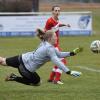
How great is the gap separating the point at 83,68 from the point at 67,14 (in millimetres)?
15646

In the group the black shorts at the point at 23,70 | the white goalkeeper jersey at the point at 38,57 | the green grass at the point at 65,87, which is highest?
the white goalkeeper jersey at the point at 38,57

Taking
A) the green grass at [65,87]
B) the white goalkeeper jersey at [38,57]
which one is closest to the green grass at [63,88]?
the green grass at [65,87]

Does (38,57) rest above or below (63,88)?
above

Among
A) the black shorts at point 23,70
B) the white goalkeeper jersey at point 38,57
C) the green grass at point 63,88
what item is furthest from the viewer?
the black shorts at point 23,70

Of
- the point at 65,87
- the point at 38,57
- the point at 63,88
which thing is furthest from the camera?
the point at 65,87

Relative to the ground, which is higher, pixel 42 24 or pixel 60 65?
pixel 60 65

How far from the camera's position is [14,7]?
151 feet

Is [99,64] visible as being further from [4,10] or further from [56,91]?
[4,10]

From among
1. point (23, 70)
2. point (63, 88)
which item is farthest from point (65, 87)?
point (23, 70)

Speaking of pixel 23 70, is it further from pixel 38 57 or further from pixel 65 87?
pixel 65 87

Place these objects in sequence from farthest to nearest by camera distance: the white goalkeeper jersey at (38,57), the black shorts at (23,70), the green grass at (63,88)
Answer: the black shorts at (23,70) < the white goalkeeper jersey at (38,57) < the green grass at (63,88)

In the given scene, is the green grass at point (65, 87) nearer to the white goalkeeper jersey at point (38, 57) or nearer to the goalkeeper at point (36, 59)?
the goalkeeper at point (36, 59)

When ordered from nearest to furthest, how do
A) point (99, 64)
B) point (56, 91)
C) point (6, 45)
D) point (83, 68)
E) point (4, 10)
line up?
point (56, 91), point (83, 68), point (99, 64), point (6, 45), point (4, 10)

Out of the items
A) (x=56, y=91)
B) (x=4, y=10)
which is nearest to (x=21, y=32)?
(x=4, y=10)
